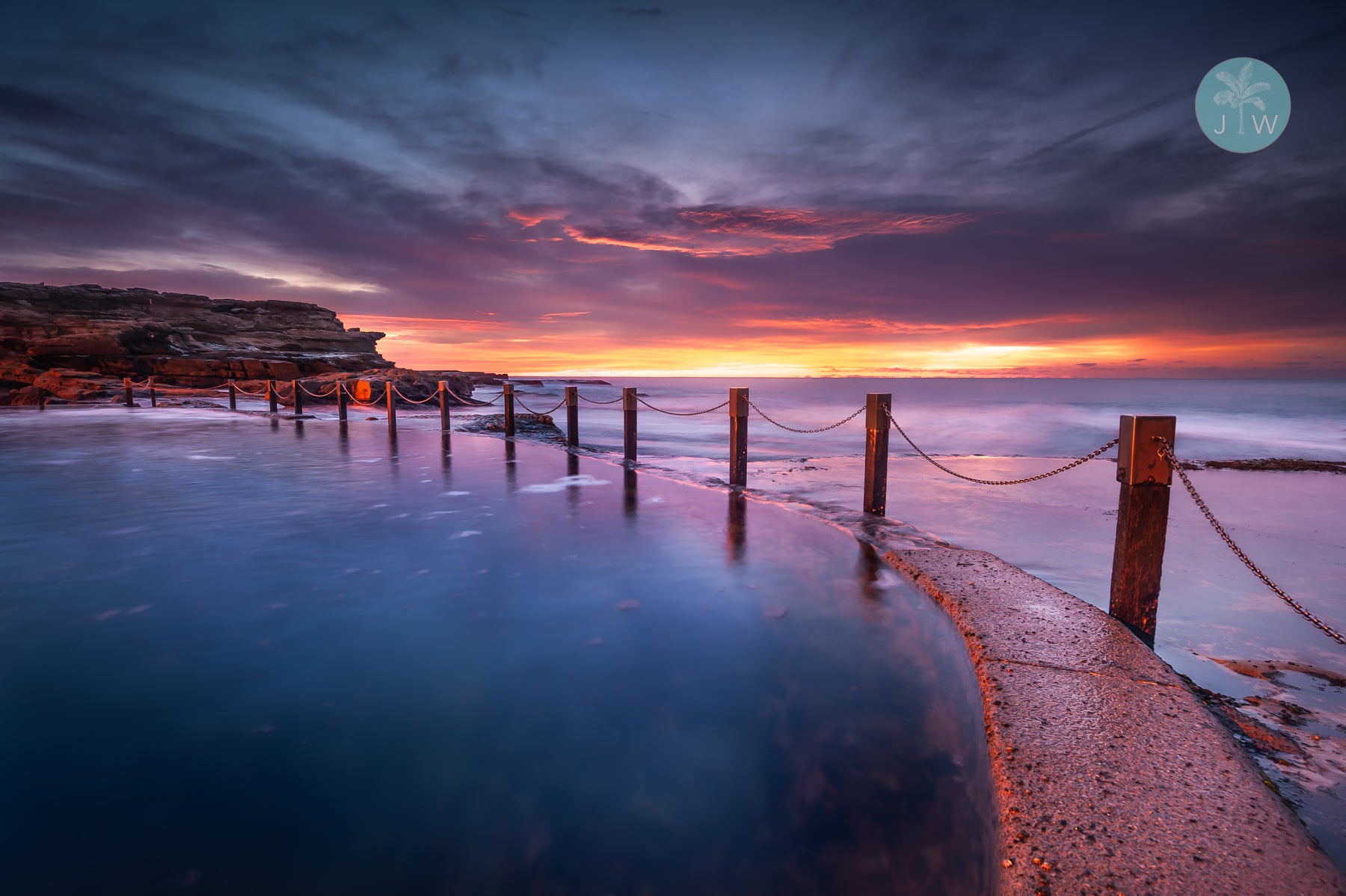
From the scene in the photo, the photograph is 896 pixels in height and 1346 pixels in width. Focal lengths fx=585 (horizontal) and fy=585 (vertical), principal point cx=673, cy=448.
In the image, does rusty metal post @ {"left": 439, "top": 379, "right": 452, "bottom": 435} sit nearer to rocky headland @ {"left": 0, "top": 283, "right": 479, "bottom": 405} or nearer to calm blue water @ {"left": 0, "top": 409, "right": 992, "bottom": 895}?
calm blue water @ {"left": 0, "top": 409, "right": 992, "bottom": 895}

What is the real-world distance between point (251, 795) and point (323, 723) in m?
0.53

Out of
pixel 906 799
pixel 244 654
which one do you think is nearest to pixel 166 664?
pixel 244 654

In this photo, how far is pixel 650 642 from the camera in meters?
3.91

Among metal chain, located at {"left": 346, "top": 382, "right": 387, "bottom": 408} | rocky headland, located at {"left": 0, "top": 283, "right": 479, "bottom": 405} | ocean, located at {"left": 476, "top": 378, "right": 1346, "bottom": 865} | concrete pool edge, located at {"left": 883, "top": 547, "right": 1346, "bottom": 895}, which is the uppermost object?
rocky headland, located at {"left": 0, "top": 283, "right": 479, "bottom": 405}

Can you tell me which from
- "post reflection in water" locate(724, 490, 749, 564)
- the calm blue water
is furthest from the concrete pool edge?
"post reflection in water" locate(724, 490, 749, 564)

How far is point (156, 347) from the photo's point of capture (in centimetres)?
3738

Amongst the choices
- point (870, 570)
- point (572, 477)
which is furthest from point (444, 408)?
point (870, 570)

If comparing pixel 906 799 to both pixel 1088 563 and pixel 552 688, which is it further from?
pixel 1088 563

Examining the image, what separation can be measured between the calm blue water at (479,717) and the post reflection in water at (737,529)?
72 millimetres

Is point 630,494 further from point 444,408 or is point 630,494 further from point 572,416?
point 444,408

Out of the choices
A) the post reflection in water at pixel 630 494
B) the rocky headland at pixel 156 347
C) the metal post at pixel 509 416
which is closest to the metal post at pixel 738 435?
the post reflection in water at pixel 630 494

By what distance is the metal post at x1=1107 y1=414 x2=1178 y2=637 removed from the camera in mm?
3619

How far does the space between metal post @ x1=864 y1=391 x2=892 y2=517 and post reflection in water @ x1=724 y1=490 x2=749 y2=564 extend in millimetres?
1508

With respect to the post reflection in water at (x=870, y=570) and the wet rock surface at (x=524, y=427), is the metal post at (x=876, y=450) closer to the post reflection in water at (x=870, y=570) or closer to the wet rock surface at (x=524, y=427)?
the post reflection in water at (x=870, y=570)
